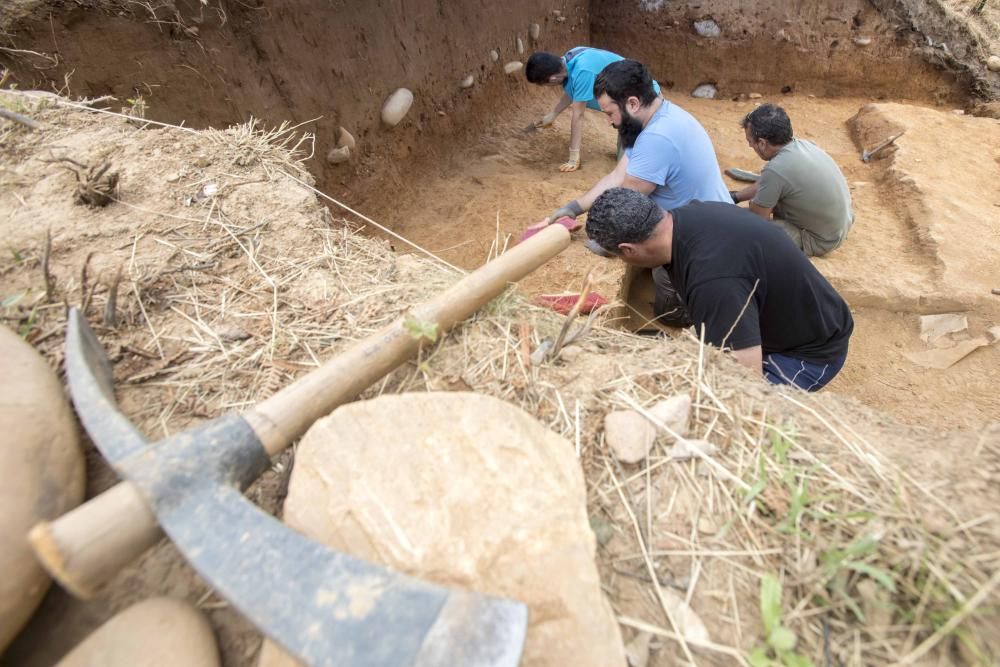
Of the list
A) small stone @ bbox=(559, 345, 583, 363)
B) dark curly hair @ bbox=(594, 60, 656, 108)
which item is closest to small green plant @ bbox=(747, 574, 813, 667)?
small stone @ bbox=(559, 345, 583, 363)

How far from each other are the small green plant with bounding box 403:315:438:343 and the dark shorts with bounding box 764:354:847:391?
1.97m

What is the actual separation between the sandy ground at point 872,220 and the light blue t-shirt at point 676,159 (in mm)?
647

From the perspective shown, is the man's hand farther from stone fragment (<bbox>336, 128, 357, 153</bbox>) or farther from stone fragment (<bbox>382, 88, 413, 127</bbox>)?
stone fragment (<bbox>382, 88, 413, 127</bbox>)

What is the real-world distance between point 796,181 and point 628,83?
1.35 meters

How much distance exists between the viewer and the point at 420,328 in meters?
1.33

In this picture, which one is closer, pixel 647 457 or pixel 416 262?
pixel 647 457

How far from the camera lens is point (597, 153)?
5688 mm

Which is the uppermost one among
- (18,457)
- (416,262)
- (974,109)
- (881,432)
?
(18,457)

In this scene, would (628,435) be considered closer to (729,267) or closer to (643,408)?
(643,408)

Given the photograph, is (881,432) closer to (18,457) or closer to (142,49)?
(18,457)

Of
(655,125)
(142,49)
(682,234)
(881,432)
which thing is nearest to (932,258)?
(655,125)

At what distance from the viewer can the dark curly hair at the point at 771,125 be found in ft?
11.1

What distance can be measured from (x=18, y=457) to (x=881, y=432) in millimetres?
1984

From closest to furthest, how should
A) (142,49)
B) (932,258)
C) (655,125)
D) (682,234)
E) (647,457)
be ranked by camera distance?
(647,457), (682,234), (142,49), (655,125), (932,258)
